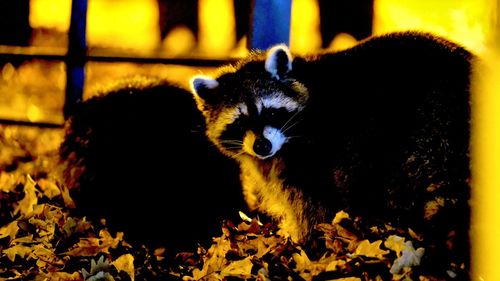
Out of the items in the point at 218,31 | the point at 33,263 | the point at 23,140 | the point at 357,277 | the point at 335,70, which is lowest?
the point at 33,263

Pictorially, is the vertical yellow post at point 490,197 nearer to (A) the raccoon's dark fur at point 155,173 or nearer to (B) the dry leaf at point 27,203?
(A) the raccoon's dark fur at point 155,173

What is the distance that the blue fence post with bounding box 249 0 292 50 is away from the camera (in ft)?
13.8

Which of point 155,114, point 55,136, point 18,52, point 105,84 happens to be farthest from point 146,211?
point 18,52

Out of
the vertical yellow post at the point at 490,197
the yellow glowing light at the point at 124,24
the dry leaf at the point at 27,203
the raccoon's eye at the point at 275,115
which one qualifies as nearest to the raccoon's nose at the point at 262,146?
the raccoon's eye at the point at 275,115

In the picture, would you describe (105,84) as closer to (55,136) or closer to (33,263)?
(55,136)

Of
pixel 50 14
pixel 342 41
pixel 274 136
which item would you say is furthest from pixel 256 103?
pixel 50 14

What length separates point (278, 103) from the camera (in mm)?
3412

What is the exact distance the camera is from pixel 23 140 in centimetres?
564

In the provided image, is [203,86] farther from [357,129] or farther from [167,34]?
[167,34]

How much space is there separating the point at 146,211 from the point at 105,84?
54.5 inches

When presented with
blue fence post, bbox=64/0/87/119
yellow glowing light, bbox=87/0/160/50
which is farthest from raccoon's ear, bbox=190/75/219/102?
blue fence post, bbox=64/0/87/119

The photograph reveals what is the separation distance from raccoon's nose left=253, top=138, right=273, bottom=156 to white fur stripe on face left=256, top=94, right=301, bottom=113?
23cm

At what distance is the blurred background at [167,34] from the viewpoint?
3.91 m

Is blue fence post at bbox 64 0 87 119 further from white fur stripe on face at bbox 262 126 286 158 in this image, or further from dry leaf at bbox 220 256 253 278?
dry leaf at bbox 220 256 253 278
